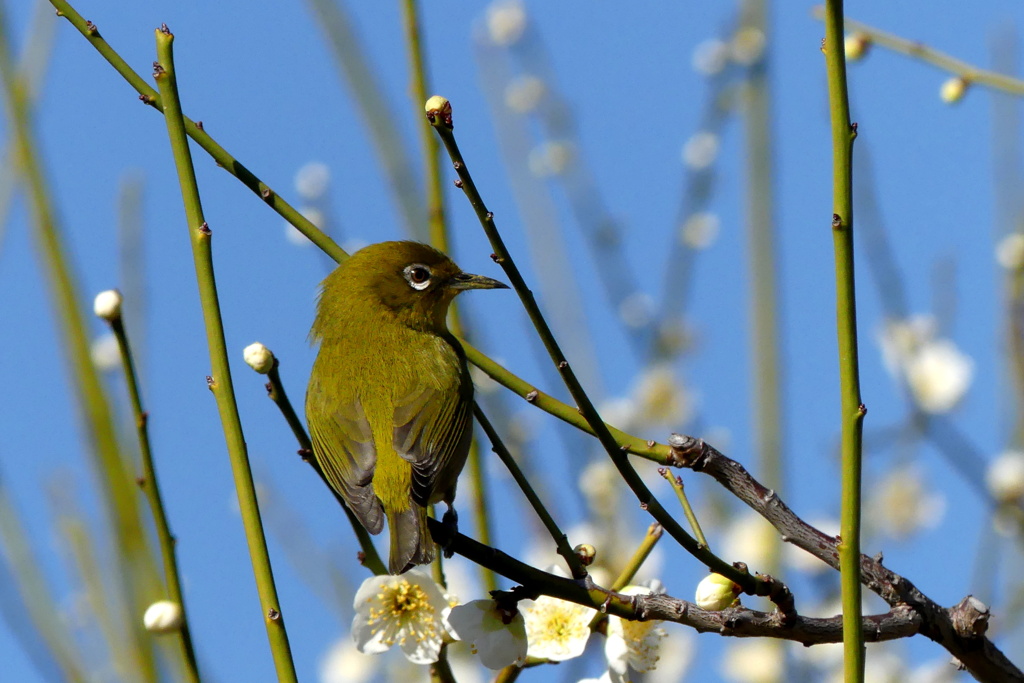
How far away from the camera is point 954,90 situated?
13.9 feet

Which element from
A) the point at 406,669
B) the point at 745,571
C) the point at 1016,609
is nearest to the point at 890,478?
the point at 1016,609

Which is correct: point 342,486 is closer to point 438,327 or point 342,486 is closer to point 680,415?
point 438,327

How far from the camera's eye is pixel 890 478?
21.4 ft

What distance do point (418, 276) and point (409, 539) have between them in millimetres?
1700

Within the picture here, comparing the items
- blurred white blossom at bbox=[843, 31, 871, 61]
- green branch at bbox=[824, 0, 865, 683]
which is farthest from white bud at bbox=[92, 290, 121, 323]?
blurred white blossom at bbox=[843, 31, 871, 61]

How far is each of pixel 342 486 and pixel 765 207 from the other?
2.89 metres

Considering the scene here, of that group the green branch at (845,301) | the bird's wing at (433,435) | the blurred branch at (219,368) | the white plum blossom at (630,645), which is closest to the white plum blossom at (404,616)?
the bird's wing at (433,435)

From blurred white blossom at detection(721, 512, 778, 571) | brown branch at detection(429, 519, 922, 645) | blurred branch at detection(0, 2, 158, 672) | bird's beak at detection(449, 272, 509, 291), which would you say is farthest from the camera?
blurred white blossom at detection(721, 512, 778, 571)

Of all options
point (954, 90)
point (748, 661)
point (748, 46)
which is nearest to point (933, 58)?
point (954, 90)

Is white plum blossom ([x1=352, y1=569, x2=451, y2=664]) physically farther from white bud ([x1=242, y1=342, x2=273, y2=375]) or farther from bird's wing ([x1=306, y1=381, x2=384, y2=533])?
white bud ([x1=242, y1=342, x2=273, y2=375])

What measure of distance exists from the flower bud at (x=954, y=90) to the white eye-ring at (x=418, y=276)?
2.04 m

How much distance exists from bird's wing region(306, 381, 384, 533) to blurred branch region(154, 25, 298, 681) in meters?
0.78

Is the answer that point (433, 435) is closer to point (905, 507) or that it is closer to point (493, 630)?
point (493, 630)

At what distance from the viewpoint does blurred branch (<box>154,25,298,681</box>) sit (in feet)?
7.54
